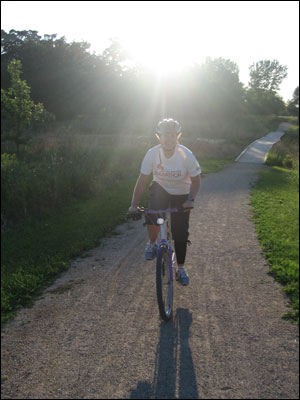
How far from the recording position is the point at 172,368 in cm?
359

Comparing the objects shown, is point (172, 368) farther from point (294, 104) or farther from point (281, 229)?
point (294, 104)

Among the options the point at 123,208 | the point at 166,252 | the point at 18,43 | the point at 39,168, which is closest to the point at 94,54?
the point at 18,43

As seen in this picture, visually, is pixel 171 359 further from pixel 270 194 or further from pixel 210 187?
pixel 210 187

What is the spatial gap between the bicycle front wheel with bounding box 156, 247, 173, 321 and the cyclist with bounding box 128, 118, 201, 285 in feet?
1.14

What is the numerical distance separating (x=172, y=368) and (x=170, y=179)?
220 cm

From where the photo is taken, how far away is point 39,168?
1288cm

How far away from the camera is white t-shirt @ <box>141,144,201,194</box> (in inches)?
176

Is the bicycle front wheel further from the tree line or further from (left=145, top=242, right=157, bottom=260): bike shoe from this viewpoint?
the tree line

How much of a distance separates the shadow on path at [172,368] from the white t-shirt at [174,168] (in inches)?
67.5

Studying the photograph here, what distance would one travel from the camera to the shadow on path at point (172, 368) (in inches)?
129

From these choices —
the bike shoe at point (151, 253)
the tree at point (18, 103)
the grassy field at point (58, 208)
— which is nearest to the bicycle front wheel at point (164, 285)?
the bike shoe at point (151, 253)

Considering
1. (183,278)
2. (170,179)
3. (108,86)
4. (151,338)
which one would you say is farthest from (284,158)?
(108,86)

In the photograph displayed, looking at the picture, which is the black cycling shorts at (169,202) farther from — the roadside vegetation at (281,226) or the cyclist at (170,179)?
the roadside vegetation at (281,226)

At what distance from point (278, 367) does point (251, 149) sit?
2885cm
